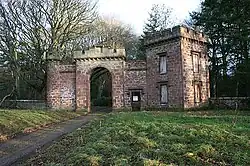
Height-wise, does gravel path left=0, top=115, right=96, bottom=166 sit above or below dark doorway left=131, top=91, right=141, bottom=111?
below

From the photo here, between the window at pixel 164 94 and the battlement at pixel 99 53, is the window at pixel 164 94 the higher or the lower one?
the lower one

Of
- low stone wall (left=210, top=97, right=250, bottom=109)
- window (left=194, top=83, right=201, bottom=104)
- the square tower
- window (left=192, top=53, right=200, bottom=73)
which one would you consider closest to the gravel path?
the square tower

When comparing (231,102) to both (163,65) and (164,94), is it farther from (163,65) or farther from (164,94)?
(163,65)

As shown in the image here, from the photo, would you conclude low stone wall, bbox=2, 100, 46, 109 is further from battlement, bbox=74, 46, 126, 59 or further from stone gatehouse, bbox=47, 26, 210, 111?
battlement, bbox=74, 46, 126, 59

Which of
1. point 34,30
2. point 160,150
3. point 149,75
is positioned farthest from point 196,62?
point 160,150

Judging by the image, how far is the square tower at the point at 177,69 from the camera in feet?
94.4

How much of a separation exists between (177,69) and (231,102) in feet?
18.8

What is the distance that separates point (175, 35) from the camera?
29000 millimetres

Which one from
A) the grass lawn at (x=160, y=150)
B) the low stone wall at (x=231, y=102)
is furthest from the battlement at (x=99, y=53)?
the grass lawn at (x=160, y=150)

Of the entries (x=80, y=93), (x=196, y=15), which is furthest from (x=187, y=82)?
(x=196, y=15)

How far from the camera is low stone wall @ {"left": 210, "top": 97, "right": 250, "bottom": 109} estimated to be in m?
28.0

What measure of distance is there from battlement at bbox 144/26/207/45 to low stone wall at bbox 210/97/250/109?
19.9ft

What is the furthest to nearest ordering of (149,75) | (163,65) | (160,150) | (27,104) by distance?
1. (27,104)
2. (149,75)
3. (163,65)
4. (160,150)

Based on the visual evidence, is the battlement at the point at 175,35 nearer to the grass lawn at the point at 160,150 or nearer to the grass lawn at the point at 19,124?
the grass lawn at the point at 19,124
